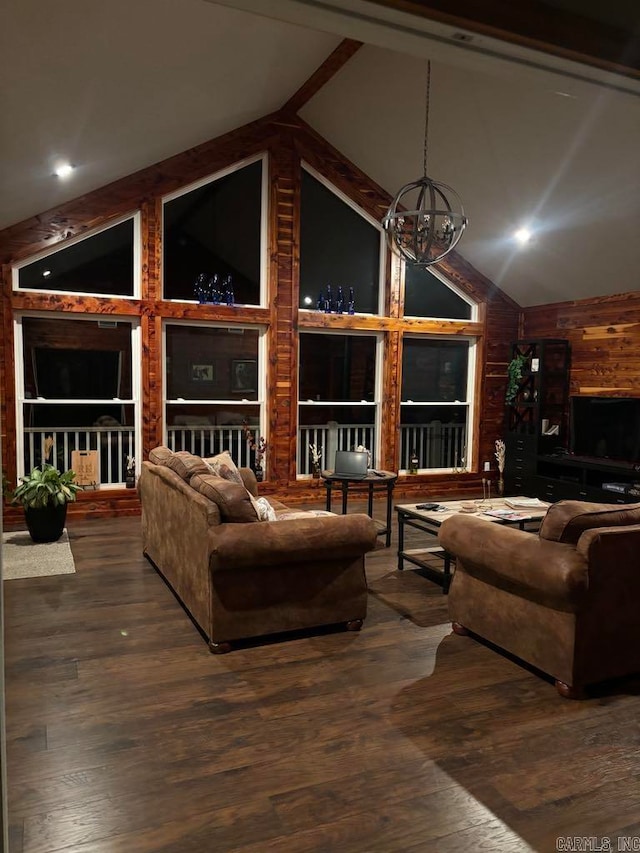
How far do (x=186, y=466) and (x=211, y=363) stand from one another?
127 inches

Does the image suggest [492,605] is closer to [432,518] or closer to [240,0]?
[432,518]

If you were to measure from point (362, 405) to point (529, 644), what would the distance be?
4915 millimetres

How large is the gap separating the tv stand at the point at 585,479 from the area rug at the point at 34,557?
5.21 metres

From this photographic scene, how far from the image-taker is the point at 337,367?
779 centimetres

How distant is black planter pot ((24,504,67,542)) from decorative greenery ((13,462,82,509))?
54mm

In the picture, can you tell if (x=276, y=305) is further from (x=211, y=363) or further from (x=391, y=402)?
(x=391, y=402)

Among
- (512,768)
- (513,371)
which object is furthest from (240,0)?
(513,371)

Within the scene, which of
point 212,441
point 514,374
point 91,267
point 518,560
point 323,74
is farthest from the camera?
point 514,374

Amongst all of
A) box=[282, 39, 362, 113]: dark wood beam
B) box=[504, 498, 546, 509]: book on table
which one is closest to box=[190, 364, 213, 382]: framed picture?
box=[282, 39, 362, 113]: dark wood beam

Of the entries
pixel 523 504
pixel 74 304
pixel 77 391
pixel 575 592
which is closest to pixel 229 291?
pixel 74 304

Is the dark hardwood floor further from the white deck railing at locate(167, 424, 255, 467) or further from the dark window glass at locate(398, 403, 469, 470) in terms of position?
the dark window glass at locate(398, 403, 469, 470)

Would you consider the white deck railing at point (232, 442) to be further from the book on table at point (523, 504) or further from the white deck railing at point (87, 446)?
the book on table at point (523, 504)

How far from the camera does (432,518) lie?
4.48m

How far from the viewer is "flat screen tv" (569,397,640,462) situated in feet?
22.1
